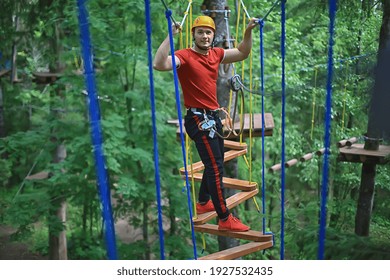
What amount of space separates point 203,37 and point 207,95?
262 millimetres

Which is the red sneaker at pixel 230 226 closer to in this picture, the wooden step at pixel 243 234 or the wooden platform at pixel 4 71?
the wooden step at pixel 243 234

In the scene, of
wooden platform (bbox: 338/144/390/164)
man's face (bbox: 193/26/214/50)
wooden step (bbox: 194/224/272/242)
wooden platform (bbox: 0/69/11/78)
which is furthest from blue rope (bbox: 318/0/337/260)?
wooden platform (bbox: 0/69/11/78)

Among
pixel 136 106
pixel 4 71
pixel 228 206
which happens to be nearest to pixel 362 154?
pixel 228 206

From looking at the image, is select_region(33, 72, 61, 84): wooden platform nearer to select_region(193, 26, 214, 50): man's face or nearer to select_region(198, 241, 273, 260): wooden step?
select_region(193, 26, 214, 50): man's face

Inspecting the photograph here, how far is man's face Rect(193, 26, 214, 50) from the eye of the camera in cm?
223

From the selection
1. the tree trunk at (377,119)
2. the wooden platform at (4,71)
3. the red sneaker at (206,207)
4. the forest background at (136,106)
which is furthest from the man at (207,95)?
the wooden platform at (4,71)

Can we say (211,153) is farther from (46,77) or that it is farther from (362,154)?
(46,77)

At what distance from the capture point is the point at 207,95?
7.60 ft

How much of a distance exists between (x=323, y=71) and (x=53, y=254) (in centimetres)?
390

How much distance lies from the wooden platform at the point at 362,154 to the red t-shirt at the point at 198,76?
165 centimetres

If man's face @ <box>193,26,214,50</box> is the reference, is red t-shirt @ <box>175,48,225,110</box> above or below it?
below

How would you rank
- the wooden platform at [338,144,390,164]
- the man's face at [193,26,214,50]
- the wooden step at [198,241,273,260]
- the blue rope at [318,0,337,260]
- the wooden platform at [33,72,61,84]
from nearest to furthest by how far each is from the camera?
1. the blue rope at [318,0,337,260]
2. the man's face at [193,26,214,50]
3. the wooden step at [198,241,273,260]
4. the wooden platform at [338,144,390,164]
5. the wooden platform at [33,72,61,84]

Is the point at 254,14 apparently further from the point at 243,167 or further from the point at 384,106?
the point at 384,106
